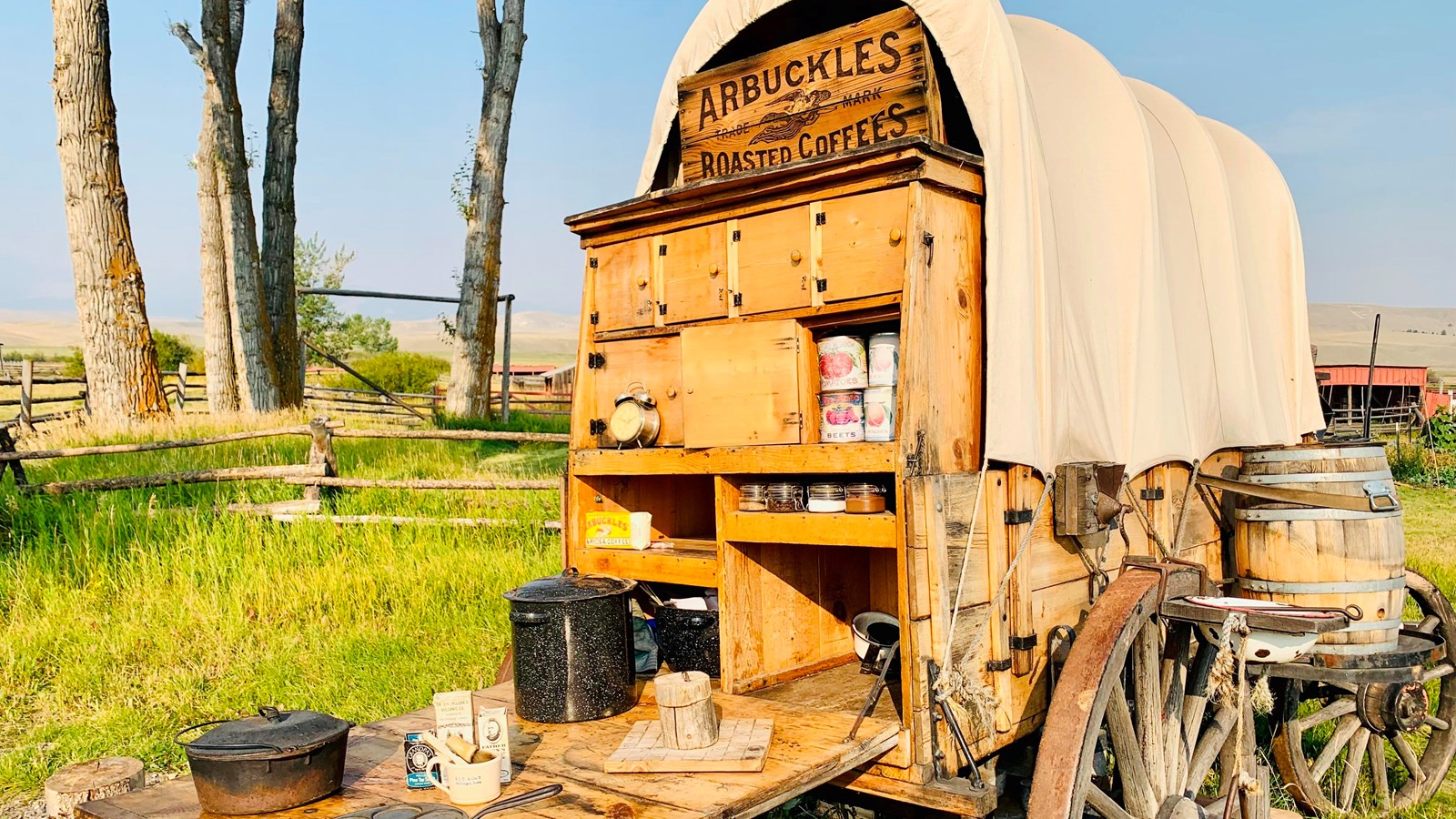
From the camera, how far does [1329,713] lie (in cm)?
461

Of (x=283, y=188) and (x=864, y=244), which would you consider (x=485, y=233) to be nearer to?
(x=283, y=188)

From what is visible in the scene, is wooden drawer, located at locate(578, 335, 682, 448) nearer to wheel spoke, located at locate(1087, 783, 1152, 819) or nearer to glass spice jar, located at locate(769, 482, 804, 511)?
glass spice jar, located at locate(769, 482, 804, 511)

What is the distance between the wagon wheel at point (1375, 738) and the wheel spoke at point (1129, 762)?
4.37ft

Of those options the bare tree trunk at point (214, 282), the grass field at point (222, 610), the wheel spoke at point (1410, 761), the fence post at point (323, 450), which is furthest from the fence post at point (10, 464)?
the wheel spoke at point (1410, 761)

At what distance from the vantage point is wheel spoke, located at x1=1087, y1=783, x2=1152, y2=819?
3.16 m

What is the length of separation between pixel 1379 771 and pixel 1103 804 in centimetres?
244

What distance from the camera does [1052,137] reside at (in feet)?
12.3

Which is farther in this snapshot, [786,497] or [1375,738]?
[1375,738]

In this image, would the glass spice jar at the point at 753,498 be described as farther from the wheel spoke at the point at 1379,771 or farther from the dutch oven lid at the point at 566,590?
the wheel spoke at the point at 1379,771

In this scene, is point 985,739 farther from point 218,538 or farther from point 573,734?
point 218,538

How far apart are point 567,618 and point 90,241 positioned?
8.92 meters

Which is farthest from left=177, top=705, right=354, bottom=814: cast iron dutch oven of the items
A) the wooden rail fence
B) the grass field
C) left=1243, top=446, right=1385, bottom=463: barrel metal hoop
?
the wooden rail fence

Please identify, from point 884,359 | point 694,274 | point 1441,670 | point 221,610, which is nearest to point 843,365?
point 884,359

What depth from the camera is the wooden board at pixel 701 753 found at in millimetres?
2820
